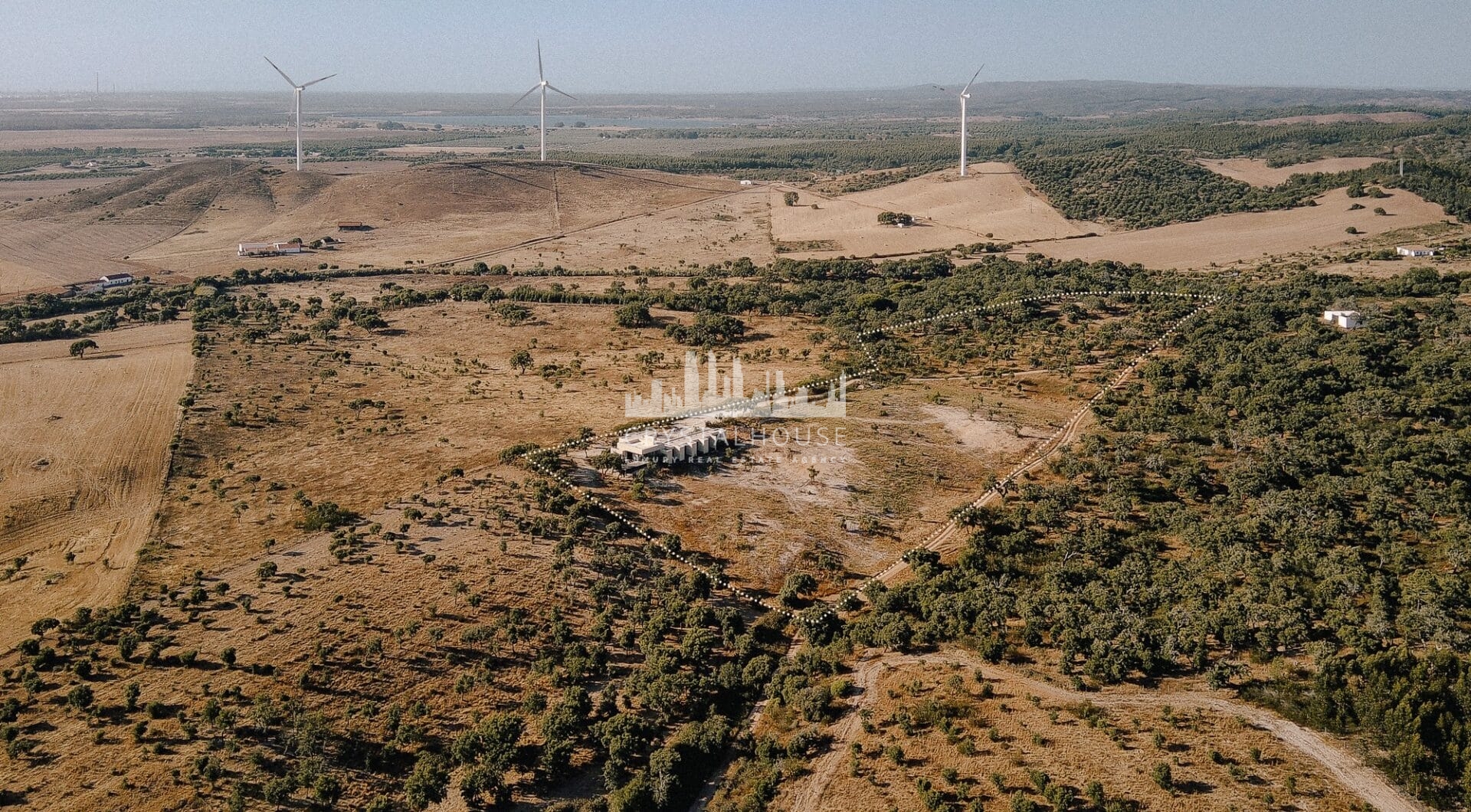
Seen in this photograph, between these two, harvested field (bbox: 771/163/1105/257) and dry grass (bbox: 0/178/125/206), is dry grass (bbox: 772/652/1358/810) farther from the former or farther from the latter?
dry grass (bbox: 0/178/125/206)

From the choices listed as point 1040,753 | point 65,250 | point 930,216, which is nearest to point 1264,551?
point 1040,753

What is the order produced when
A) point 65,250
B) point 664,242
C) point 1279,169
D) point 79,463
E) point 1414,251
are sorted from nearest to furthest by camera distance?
1. point 79,463
2. point 1414,251
3. point 65,250
4. point 664,242
5. point 1279,169

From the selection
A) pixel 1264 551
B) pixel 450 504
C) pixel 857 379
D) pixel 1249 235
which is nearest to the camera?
pixel 1264 551

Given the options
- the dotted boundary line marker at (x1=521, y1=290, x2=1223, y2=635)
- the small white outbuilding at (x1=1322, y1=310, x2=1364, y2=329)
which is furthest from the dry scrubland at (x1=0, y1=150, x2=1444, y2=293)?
the small white outbuilding at (x1=1322, y1=310, x2=1364, y2=329)

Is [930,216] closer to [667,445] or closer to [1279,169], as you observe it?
[1279,169]

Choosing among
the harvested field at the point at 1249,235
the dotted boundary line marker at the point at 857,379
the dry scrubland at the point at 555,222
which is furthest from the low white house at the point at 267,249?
the harvested field at the point at 1249,235

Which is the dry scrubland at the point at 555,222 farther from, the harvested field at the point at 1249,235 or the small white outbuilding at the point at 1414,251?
the small white outbuilding at the point at 1414,251

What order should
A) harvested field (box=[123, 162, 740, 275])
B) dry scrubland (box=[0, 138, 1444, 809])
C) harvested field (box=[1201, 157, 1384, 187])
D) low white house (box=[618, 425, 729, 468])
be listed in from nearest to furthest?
dry scrubland (box=[0, 138, 1444, 809]) < low white house (box=[618, 425, 729, 468]) < harvested field (box=[123, 162, 740, 275]) < harvested field (box=[1201, 157, 1384, 187])
